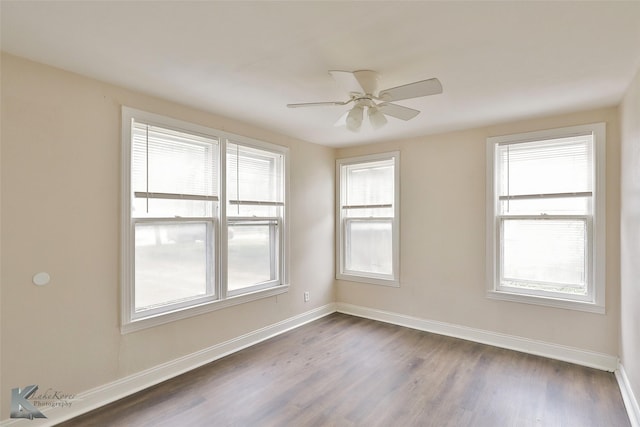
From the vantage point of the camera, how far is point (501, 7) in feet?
5.30

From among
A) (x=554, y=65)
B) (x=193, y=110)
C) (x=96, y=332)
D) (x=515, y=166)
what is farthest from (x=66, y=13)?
(x=515, y=166)

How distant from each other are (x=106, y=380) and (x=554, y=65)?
A: 13.1 feet

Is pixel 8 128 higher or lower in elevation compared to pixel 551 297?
higher

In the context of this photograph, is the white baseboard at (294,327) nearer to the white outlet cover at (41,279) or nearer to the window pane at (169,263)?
the window pane at (169,263)

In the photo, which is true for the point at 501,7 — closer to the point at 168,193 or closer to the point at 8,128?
the point at 168,193

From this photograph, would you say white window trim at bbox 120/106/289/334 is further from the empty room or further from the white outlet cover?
the white outlet cover

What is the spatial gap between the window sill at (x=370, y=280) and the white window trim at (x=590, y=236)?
3.83ft

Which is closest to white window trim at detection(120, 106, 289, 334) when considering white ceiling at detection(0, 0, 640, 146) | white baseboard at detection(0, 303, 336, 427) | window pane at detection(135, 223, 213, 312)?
window pane at detection(135, 223, 213, 312)

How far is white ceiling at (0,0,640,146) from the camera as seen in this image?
1.65m

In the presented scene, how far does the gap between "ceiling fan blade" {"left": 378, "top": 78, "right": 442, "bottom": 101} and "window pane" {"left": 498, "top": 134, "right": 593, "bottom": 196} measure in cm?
200

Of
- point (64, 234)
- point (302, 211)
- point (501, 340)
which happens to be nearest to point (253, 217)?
point (302, 211)

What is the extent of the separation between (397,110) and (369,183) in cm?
219

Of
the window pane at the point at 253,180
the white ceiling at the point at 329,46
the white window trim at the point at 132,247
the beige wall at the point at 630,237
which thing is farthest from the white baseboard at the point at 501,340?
the white ceiling at the point at 329,46

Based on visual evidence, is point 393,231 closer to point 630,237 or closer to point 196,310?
point 630,237
